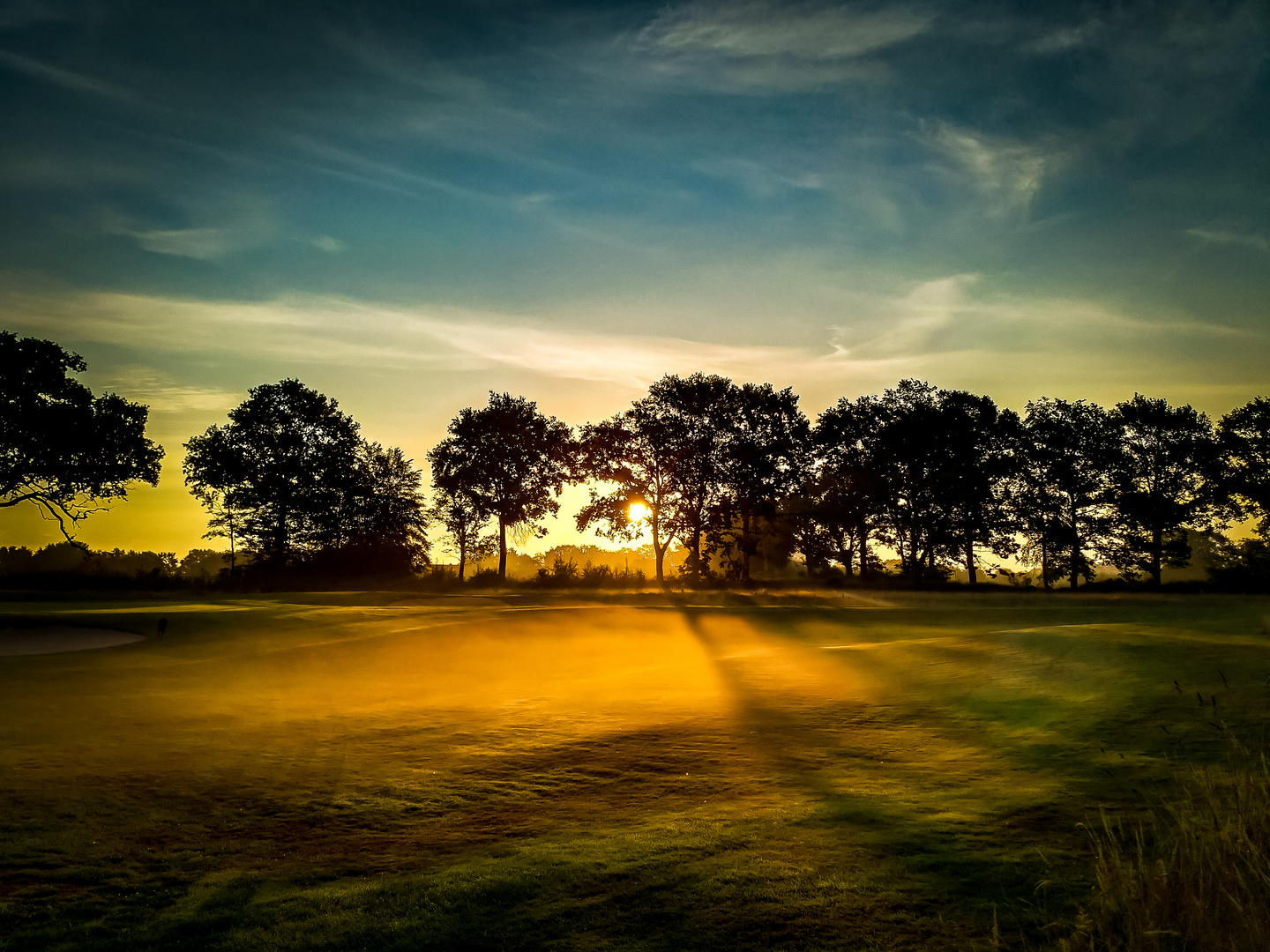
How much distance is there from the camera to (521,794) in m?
9.17

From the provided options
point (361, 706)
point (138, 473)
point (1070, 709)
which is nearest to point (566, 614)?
point (361, 706)

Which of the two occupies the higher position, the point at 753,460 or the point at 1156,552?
the point at 753,460

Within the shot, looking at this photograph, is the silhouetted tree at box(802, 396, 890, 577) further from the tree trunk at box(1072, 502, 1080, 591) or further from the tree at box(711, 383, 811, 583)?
the tree trunk at box(1072, 502, 1080, 591)

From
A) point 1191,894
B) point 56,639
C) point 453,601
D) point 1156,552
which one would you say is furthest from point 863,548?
point 1191,894

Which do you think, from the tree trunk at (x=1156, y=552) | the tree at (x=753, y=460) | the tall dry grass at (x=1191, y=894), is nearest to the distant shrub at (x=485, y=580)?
the tree at (x=753, y=460)

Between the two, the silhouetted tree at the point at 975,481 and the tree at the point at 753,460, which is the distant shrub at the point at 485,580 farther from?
the silhouetted tree at the point at 975,481

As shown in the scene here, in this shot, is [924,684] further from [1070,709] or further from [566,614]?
[566,614]

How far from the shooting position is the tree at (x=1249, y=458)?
6150 cm

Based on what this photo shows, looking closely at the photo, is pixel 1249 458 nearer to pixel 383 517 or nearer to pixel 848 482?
pixel 848 482

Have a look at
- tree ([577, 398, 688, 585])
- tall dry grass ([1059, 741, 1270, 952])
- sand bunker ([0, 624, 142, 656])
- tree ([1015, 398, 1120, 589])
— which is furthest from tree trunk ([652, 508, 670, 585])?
tall dry grass ([1059, 741, 1270, 952])

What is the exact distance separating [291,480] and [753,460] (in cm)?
3870

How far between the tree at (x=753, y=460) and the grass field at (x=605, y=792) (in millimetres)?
46100

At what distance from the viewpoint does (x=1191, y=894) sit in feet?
17.4

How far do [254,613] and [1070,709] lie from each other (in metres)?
26.3
